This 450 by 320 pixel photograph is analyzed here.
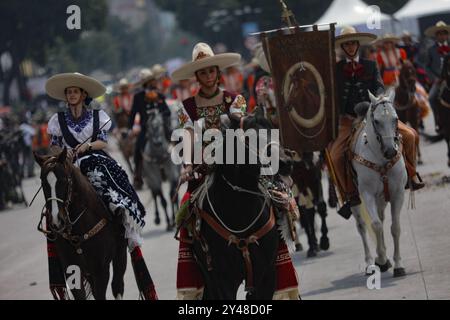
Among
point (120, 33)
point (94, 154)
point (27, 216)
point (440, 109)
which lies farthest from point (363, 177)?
point (120, 33)

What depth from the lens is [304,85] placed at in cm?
1308

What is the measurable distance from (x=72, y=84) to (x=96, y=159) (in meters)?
0.79

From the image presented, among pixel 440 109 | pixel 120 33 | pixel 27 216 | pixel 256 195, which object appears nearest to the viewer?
pixel 256 195

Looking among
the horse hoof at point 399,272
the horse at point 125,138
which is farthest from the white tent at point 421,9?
the horse hoof at point 399,272

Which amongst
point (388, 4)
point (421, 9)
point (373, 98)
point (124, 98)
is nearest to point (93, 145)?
point (373, 98)

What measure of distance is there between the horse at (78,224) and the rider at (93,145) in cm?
14

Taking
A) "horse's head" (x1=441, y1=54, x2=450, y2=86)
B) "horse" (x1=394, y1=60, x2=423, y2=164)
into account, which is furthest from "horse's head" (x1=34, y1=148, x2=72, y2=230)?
"horse" (x1=394, y1=60, x2=423, y2=164)

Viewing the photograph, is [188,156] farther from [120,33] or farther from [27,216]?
[120,33]

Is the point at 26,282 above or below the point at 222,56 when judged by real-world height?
below

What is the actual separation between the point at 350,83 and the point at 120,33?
153523 mm

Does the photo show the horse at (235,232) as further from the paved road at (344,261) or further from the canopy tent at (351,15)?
the canopy tent at (351,15)

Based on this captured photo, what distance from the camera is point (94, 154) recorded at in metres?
12.8

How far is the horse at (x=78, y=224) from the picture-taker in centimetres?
1157

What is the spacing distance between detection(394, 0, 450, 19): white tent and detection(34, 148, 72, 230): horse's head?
30460 mm
